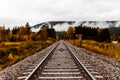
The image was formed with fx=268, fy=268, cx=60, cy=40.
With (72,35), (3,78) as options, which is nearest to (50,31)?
(72,35)

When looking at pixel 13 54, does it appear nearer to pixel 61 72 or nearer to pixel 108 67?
pixel 108 67

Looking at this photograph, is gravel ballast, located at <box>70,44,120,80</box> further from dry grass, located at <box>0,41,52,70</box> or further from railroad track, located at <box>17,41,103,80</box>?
dry grass, located at <box>0,41,52,70</box>

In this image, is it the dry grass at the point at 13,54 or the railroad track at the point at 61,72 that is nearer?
the railroad track at the point at 61,72

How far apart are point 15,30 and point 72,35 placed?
3282cm

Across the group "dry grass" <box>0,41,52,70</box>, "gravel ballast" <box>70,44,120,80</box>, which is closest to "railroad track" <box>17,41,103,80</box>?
"gravel ballast" <box>70,44,120,80</box>

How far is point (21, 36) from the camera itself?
120938mm

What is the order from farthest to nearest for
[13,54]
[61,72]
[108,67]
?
Answer: [13,54]
[108,67]
[61,72]

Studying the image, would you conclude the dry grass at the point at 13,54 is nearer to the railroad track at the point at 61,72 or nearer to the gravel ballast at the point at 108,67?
the railroad track at the point at 61,72

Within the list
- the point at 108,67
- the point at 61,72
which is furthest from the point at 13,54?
the point at 61,72

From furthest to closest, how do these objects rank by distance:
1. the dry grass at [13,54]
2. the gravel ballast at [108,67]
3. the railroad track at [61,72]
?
the dry grass at [13,54] < the gravel ballast at [108,67] < the railroad track at [61,72]

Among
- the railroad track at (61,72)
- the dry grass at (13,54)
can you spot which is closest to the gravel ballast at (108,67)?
the railroad track at (61,72)

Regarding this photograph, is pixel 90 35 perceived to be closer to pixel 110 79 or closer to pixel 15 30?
pixel 15 30

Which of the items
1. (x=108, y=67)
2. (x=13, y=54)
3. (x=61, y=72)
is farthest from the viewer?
(x=13, y=54)

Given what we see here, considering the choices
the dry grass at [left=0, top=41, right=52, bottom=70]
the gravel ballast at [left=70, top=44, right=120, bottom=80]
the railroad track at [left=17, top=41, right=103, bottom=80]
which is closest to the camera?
the railroad track at [left=17, top=41, right=103, bottom=80]
